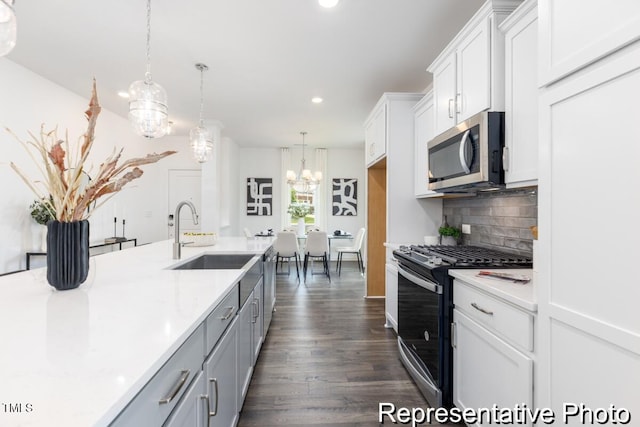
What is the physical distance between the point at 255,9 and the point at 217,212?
12.2 feet

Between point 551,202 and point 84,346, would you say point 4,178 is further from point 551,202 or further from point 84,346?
point 551,202

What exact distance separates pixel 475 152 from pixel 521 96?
36 centimetres

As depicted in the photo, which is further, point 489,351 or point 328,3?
point 328,3

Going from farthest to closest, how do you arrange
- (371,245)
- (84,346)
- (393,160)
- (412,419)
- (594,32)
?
(371,245)
(393,160)
(412,419)
(594,32)
(84,346)

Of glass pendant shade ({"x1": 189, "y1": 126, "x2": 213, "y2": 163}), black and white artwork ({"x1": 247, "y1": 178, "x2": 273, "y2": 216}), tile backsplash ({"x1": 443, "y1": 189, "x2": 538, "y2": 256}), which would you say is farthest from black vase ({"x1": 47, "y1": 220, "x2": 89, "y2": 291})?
black and white artwork ({"x1": 247, "y1": 178, "x2": 273, "y2": 216})

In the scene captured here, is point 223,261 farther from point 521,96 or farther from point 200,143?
point 521,96

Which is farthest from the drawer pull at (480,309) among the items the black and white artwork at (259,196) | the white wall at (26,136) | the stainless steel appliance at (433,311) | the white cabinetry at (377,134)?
the black and white artwork at (259,196)

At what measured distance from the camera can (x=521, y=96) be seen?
1585 mm

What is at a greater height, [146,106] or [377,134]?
[377,134]

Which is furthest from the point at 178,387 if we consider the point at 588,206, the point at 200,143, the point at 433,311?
the point at 200,143

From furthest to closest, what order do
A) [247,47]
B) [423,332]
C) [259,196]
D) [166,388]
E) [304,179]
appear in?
[259,196], [304,179], [247,47], [423,332], [166,388]

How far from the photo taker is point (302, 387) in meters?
2.06

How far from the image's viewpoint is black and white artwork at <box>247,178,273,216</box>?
7031 millimetres

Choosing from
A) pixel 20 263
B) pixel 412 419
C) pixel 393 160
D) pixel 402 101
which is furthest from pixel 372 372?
pixel 20 263
